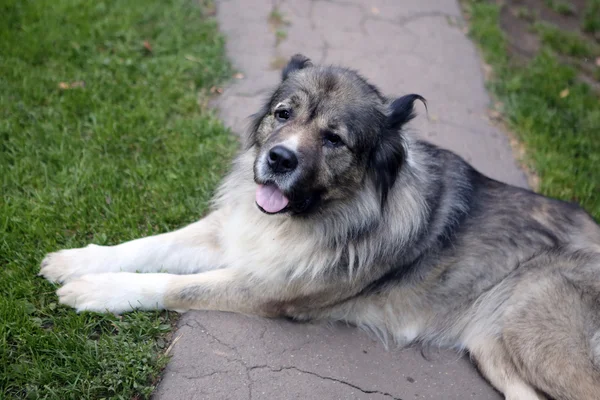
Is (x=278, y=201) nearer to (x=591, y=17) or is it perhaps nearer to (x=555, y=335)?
(x=555, y=335)

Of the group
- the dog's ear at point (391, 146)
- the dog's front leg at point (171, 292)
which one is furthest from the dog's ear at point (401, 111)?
the dog's front leg at point (171, 292)

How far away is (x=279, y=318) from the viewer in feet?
12.1

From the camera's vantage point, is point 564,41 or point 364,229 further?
point 564,41

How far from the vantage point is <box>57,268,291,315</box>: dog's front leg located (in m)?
3.46

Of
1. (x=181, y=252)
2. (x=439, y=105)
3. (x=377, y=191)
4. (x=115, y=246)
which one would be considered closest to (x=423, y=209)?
(x=377, y=191)

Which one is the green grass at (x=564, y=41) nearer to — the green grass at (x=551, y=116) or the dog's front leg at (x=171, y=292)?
the green grass at (x=551, y=116)

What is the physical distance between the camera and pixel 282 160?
3.18 m

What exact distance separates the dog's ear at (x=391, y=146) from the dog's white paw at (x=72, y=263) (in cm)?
187

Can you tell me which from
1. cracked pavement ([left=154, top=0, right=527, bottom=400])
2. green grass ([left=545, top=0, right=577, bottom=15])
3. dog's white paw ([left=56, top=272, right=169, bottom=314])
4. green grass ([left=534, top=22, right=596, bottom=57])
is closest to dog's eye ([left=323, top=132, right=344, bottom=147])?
cracked pavement ([left=154, top=0, right=527, bottom=400])

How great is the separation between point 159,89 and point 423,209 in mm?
3050

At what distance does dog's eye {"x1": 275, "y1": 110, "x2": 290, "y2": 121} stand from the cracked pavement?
4.23 feet

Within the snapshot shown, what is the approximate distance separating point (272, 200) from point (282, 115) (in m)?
0.53

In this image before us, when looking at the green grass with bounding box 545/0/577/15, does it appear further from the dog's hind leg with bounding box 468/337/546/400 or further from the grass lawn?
the dog's hind leg with bounding box 468/337/546/400

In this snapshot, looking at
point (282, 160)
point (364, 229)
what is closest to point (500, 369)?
point (364, 229)
